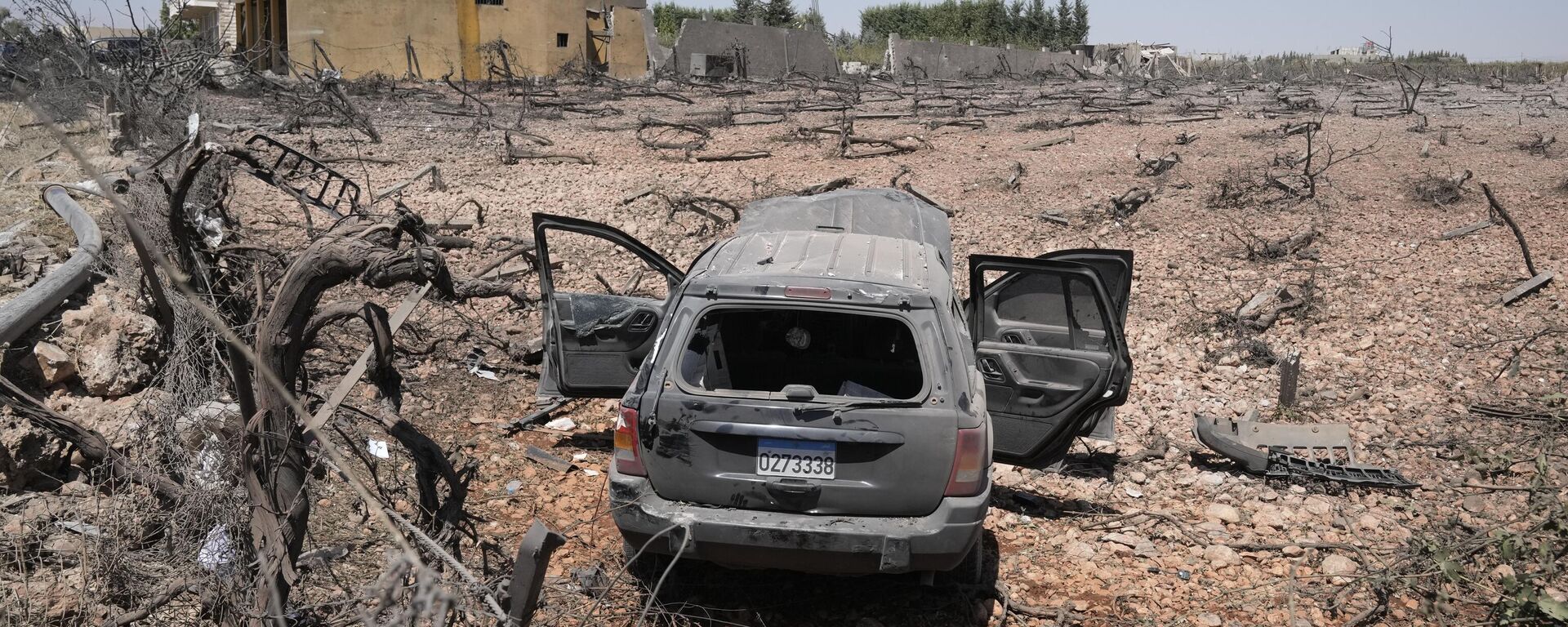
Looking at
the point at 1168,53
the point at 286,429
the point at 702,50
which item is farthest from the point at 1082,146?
the point at 1168,53

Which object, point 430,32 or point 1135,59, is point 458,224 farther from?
point 1135,59

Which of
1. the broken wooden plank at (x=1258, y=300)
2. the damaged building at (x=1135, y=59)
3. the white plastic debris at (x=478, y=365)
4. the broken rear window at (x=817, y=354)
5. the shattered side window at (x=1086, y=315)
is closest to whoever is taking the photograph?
the broken rear window at (x=817, y=354)

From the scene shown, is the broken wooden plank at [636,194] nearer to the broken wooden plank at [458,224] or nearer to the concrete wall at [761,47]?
the broken wooden plank at [458,224]

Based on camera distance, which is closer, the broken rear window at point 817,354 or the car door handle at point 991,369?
the broken rear window at point 817,354

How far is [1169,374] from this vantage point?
7.59 meters

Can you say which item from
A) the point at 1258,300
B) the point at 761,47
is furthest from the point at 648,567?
the point at 761,47

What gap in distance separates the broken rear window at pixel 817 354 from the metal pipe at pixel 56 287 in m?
3.63

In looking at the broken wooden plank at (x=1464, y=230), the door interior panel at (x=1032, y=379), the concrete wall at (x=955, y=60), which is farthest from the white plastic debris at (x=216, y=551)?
the concrete wall at (x=955, y=60)

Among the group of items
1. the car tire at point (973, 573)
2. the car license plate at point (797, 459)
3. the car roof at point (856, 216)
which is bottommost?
the car tire at point (973, 573)

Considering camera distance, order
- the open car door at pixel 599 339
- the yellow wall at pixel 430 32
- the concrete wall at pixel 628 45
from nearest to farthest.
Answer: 1. the open car door at pixel 599 339
2. the yellow wall at pixel 430 32
3. the concrete wall at pixel 628 45

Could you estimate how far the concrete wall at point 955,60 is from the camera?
4238 cm

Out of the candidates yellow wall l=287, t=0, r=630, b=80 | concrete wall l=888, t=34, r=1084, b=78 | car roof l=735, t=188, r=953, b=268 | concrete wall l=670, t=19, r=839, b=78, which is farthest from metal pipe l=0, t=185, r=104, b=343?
concrete wall l=888, t=34, r=1084, b=78

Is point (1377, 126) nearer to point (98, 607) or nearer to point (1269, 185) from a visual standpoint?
point (1269, 185)

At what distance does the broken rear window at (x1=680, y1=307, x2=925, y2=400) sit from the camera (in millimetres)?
4965
